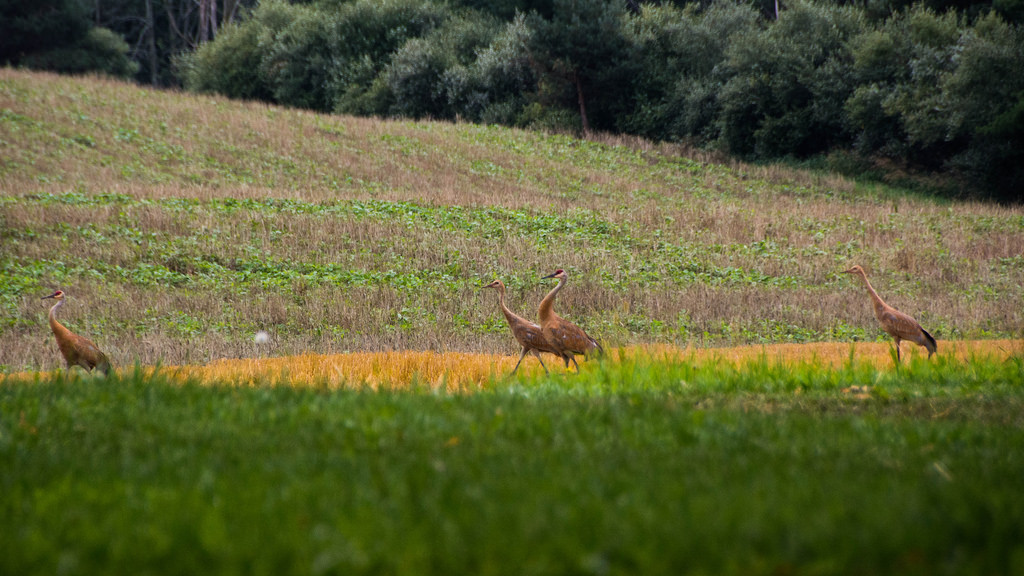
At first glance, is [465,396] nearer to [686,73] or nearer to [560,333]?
[560,333]

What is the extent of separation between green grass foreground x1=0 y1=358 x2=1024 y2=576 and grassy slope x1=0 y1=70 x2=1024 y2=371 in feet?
23.5

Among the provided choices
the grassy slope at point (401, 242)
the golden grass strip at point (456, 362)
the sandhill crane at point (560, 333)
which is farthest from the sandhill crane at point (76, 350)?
the sandhill crane at point (560, 333)

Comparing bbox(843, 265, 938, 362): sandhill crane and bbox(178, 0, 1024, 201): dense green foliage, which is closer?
bbox(843, 265, 938, 362): sandhill crane

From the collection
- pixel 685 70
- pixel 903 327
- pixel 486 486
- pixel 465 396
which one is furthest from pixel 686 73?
pixel 486 486

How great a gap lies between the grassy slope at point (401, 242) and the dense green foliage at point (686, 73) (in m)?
5.11

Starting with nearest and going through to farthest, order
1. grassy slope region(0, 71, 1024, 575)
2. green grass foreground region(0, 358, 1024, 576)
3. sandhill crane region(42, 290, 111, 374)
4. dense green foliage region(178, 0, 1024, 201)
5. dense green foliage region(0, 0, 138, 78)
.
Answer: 1. green grass foreground region(0, 358, 1024, 576)
2. grassy slope region(0, 71, 1024, 575)
3. sandhill crane region(42, 290, 111, 374)
4. dense green foliage region(178, 0, 1024, 201)
5. dense green foliage region(0, 0, 138, 78)

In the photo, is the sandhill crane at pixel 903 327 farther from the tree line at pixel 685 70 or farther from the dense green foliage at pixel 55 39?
the dense green foliage at pixel 55 39

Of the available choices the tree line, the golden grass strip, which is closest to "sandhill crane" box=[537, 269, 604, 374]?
the golden grass strip

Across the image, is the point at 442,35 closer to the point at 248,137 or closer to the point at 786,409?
the point at 248,137

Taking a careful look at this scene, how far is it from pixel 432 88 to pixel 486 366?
4222cm

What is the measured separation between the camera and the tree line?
3588 centimetres

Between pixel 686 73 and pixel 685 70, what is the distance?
0.57 feet

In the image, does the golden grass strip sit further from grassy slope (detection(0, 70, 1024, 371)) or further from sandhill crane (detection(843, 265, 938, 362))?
grassy slope (detection(0, 70, 1024, 371))

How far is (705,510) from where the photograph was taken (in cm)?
336
